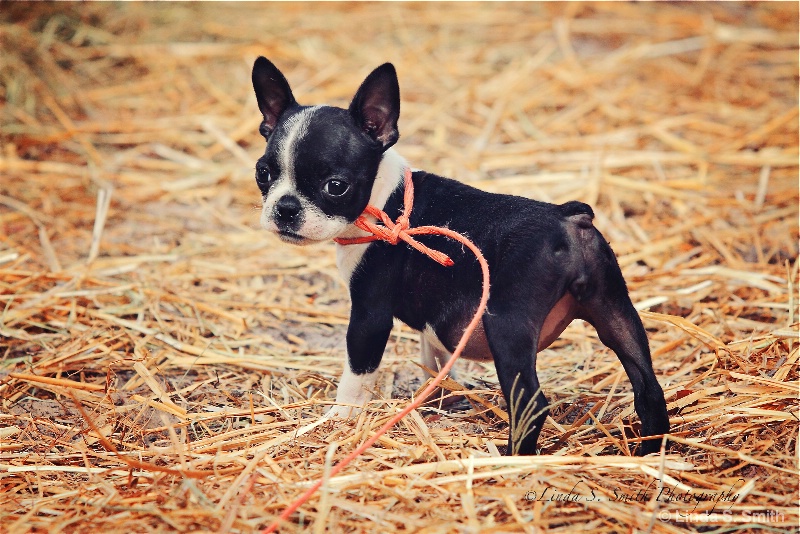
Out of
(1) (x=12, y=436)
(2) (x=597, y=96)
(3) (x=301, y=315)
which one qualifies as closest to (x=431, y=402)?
(3) (x=301, y=315)

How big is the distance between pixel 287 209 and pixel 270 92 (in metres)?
0.69

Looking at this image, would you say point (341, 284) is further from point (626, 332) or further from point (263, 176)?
point (626, 332)

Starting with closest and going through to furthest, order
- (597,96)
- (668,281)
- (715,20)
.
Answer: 1. (668,281)
2. (597,96)
3. (715,20)

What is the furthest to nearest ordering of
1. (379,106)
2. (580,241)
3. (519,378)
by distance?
1. (379,106)
2. (580,241)
3. (519,378)

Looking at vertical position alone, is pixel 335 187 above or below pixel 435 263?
above

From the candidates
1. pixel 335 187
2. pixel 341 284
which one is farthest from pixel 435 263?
pixel 341 284

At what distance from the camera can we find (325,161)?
10.8 feet

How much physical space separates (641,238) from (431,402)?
251cm

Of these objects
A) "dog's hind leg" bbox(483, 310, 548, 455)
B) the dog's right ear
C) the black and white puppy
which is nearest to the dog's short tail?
the black and white puppy

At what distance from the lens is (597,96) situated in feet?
25.1

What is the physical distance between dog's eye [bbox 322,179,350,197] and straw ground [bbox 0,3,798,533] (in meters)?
0.91

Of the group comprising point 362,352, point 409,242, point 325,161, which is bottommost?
point 362,352

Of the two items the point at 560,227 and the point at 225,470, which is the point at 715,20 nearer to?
the point at 560,227

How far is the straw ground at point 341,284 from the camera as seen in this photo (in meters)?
2.91
